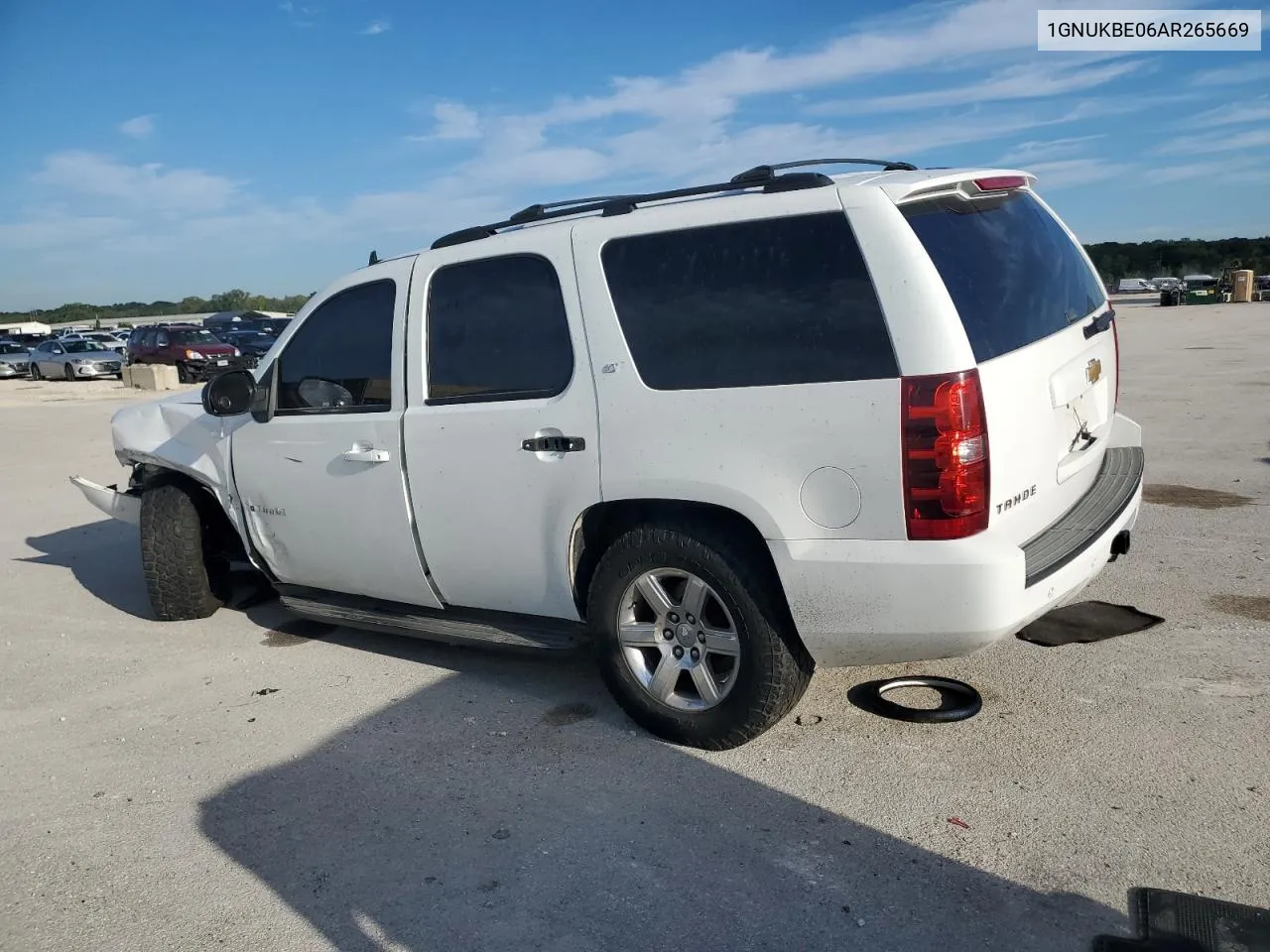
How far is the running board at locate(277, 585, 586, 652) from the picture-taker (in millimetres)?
4254

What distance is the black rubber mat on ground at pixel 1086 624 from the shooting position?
4809 mm

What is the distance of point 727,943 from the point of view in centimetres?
277

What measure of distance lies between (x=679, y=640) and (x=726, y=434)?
0.83 meters

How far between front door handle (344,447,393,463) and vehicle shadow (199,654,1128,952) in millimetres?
1130

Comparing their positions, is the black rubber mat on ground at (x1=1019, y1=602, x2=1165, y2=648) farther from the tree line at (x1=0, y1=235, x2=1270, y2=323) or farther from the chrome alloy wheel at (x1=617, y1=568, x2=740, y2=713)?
the tree line at (x1=0, y1=235, x2=1270, y2=323)

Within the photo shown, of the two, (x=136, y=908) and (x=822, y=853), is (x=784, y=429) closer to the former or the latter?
(x=822, y=853)

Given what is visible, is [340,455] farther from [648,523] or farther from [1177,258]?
[1177,258]

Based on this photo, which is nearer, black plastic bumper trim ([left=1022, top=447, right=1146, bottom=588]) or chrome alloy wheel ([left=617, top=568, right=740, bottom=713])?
black plastic bumper trim ([left=1022, top=447, right=1146, bottom=588])

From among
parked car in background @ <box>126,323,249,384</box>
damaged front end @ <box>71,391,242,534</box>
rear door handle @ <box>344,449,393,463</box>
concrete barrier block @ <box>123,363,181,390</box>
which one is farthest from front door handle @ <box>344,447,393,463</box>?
parked car in background @ <box>126,323,249,384</box>

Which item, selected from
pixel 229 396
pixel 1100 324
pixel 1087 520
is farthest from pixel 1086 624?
pixel 229 396

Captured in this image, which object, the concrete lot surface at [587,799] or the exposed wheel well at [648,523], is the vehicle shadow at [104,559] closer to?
the concrete lot surface at [587,799]

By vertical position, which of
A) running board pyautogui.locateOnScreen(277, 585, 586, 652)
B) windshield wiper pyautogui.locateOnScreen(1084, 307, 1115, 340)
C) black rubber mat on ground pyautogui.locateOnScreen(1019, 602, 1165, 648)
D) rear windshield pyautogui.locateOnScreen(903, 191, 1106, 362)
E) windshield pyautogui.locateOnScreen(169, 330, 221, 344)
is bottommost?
black rubber mat on ground pyautogui.locateOnScreen(1019, 602, 1165, 648)

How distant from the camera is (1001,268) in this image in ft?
12.0

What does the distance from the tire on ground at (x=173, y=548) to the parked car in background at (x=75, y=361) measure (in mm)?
30548
